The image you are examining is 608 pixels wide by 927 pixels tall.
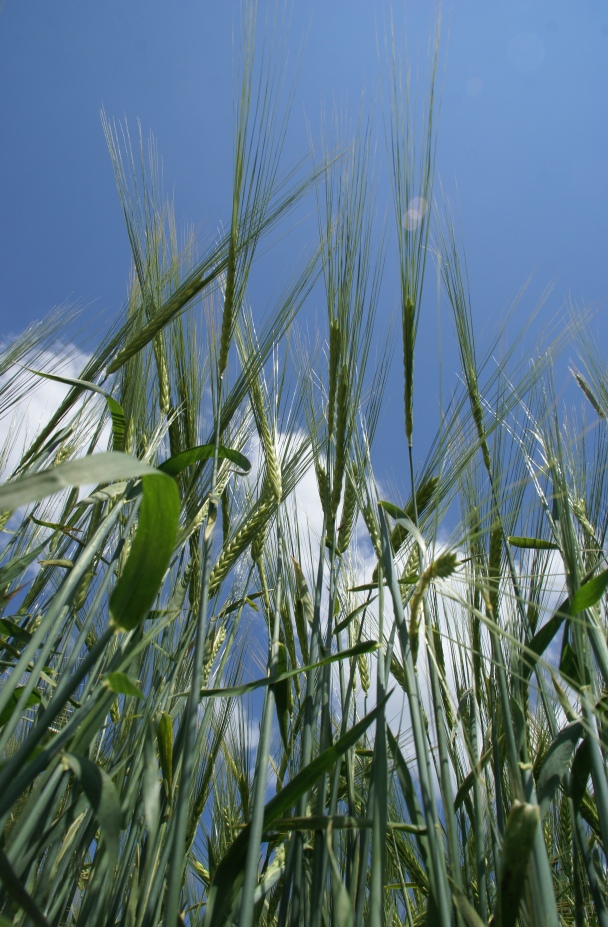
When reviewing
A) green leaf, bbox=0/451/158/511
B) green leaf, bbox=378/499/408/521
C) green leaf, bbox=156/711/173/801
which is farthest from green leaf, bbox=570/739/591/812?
green leaf, bbox=0/451/158/511

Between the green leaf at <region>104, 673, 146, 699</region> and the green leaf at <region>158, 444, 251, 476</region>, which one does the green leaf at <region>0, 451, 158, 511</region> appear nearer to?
the green leaf at <region>104, 673, 146, 699</region>

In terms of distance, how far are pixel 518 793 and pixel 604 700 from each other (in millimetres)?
277

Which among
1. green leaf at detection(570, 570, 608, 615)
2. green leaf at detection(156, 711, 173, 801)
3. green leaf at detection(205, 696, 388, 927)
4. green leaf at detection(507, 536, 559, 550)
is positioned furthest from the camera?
green leaf at detection(507, 536, 559, 550)

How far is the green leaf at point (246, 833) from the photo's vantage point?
792mm

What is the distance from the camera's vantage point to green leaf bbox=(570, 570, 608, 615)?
2.96 feet

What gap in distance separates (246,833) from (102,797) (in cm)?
22

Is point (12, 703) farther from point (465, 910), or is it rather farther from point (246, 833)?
point (465, 910)

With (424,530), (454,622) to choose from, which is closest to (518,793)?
(424,530)

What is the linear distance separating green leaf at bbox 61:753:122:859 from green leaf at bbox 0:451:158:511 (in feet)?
1.23

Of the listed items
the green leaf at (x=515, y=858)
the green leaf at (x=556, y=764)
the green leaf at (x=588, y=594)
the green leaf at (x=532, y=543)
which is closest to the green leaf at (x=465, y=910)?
the green leaf at (x=515, y=858)

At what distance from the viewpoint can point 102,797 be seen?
69 centimetres

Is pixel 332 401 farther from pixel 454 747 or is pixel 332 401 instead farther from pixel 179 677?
pixel 454 747

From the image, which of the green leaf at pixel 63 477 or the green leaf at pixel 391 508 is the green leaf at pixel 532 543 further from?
the green leaf at pixel 63 477

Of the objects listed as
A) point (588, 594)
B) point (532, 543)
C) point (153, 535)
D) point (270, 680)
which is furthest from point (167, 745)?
point (532, 543)
